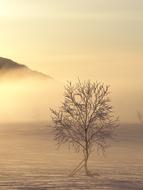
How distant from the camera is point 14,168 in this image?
54312 mm

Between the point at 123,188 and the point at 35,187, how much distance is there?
6.11 meters

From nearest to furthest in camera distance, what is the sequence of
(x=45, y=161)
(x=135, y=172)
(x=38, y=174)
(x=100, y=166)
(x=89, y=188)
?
(x=89, y=188), (x=38, y=174), (x=135, y=172), (x=100, y=166), (x=45, y=161)

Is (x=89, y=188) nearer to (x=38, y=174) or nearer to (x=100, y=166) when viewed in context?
(x=38, y=174)

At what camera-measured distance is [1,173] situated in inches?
1960

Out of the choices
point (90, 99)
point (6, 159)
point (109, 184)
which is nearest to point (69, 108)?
point (90, 99)

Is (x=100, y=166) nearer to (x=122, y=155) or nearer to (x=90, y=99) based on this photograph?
(x=90, y=99)

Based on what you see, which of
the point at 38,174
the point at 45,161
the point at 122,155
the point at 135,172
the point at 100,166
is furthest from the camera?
the point at 122,155

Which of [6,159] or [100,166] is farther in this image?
[6,159]

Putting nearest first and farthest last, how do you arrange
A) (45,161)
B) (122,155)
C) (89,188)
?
(89,188) → (45,161) → (122,155)

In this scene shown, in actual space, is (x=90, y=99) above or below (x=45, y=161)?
above

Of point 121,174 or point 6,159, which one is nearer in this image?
point 121,174

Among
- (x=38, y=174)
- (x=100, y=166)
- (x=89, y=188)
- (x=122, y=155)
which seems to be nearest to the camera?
(x=89, y=188)

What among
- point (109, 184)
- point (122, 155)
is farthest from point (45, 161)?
point (109, 184)

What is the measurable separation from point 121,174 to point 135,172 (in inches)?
101
